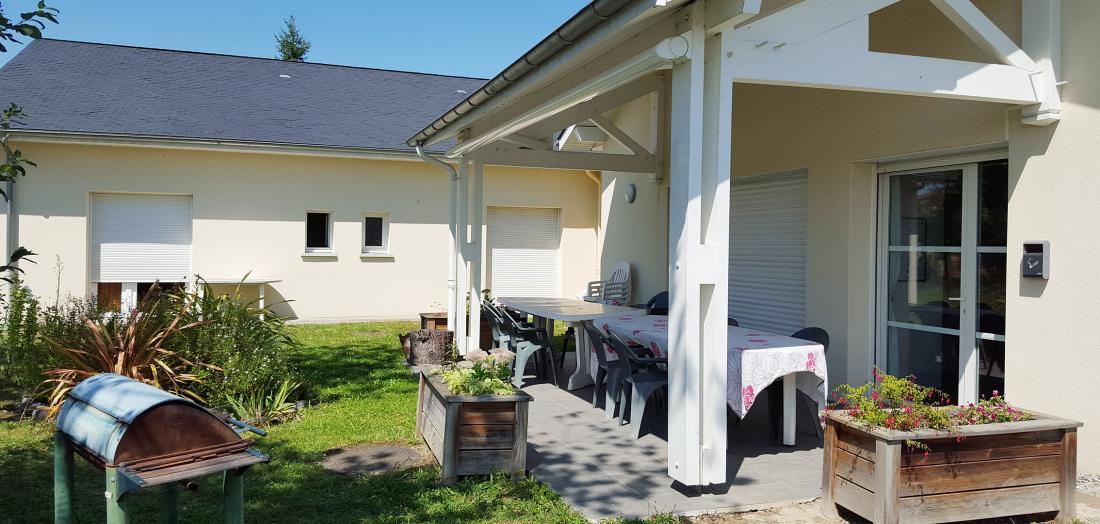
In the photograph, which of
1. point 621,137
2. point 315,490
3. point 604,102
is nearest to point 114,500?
point 315,490

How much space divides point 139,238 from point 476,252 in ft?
23.4

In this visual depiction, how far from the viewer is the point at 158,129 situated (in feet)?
43.2

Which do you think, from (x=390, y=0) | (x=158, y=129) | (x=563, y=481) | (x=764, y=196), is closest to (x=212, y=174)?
(x=158, y=129)

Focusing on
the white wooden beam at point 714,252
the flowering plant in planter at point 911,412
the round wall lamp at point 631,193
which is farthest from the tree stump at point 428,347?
the flowering plant in planter at point 911,412

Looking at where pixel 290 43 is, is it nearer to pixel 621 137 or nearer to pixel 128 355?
pixel 621 137

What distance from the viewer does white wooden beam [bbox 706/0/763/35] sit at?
153 inches

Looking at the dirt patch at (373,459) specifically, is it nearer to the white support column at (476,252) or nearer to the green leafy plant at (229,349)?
the green leafy plant at (229,349)

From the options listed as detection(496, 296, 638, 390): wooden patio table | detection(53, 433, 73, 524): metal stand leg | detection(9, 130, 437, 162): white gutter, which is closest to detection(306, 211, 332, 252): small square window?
detection(9, 130, 437, 162): white gutter

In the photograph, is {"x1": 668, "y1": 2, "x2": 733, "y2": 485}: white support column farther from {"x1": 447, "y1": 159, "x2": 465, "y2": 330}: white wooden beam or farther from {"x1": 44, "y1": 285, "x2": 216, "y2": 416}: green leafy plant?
{"x1": 447, "y1": 159, "x2": 465, "y2": 330}: white wooden beam

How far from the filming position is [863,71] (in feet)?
15.2

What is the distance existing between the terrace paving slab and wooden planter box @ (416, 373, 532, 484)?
334mm

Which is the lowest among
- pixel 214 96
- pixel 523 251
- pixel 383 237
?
pixel 523 251

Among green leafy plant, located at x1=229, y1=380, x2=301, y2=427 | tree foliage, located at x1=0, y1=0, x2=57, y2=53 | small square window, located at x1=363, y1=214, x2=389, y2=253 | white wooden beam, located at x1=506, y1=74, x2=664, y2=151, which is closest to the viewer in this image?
tree foliage, located at x1=0, y1=0, x2=57, y2=53

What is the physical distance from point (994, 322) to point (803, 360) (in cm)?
149
